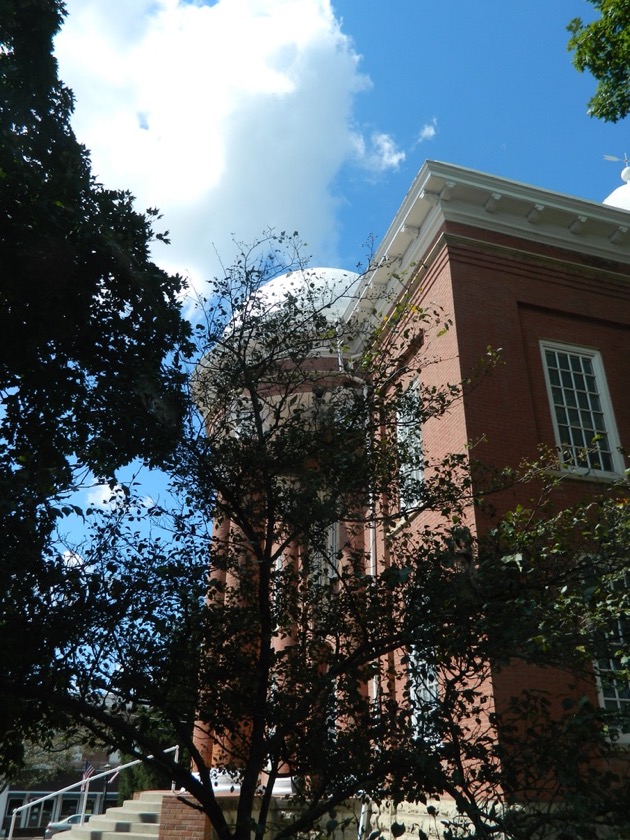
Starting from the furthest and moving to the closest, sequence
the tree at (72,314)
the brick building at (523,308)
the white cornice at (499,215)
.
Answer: the white cornice at (499,215) < the brick building at (523,308) < the tree at (72,314)

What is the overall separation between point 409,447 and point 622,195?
1607 cm

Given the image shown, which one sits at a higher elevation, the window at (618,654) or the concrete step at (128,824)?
the window at (618,654)

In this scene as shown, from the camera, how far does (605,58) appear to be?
1279cm

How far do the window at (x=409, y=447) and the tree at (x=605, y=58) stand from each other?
25.7 ft

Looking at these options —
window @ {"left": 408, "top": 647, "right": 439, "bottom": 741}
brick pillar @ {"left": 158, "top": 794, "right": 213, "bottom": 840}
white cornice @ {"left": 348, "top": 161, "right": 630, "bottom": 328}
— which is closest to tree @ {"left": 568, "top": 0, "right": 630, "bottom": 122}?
white cornice @ {"left": 348, "top": 161, "right": 630, "bottom": 328}

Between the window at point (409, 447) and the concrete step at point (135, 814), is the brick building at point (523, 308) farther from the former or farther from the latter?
the concrete step at point (135, 814)

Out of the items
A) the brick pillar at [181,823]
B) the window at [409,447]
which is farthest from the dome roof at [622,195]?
the brick pillar at [181,823]

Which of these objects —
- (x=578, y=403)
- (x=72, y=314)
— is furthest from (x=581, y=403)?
(x=72, y=314)

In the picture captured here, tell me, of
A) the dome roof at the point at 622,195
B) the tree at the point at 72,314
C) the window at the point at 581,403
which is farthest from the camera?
the dome roof at the point at 622,195

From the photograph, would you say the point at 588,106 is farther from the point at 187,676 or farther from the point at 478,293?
the point at 187,676

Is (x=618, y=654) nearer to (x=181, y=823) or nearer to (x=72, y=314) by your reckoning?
(x=72, y=314)

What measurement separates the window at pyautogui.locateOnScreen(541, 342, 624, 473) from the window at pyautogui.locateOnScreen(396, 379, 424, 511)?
5.66m

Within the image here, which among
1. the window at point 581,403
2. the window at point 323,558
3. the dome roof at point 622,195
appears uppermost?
the dome roof at point 622,195

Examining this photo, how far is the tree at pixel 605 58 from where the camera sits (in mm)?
12578
